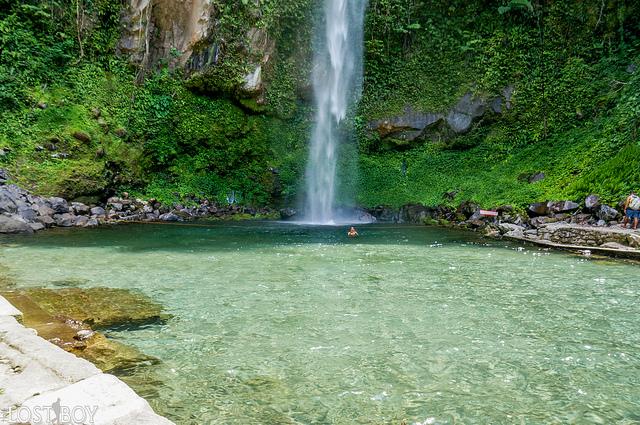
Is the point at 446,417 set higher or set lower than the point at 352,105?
lower

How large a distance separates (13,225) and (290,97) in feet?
63.7

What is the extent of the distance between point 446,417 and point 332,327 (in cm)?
244

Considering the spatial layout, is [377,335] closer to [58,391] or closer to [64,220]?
[58,391]

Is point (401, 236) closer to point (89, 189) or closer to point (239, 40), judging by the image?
point (89, 189)

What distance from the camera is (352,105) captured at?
30062 millimetres

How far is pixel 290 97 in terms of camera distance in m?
29.6

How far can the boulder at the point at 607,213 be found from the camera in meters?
15.0

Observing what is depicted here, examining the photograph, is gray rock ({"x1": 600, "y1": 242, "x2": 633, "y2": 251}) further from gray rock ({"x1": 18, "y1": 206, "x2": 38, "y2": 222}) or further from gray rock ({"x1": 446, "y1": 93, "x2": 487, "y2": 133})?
gray rock ({"x1": 18, "y1": 206, "x2": 38, "y2": 222})

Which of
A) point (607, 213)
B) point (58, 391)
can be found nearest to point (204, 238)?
point (58, 391)

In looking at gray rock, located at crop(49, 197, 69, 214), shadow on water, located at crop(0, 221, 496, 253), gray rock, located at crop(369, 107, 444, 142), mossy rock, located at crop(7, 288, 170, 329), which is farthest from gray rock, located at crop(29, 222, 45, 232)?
gray rock, located at crop(369, 107, 444, 142)

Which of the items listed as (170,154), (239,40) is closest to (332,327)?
(170,154)

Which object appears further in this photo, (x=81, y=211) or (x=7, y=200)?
(x=81, y=211)

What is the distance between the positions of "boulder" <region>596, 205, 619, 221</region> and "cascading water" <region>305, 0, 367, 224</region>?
15838 mm

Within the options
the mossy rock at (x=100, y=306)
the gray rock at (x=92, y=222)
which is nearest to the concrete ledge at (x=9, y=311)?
the mossy rock at (x=100, y=306)
